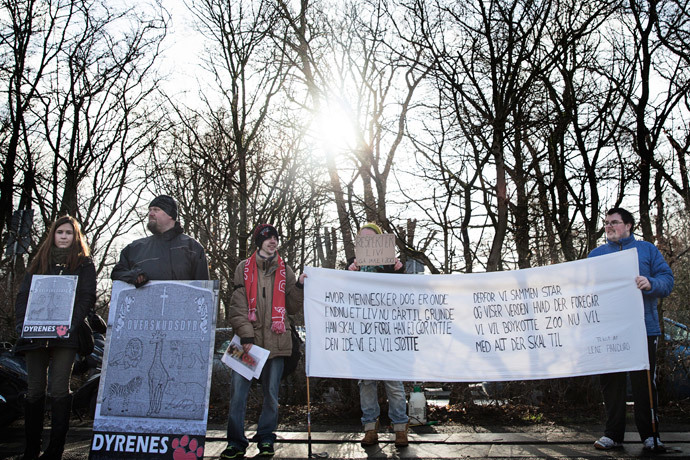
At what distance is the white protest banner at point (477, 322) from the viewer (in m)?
5.38

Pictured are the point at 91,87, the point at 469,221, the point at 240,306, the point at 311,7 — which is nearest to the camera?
the point at 240,306

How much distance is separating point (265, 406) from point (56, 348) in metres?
1.82

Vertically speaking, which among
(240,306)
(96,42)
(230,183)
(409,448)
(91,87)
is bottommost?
(409,448)

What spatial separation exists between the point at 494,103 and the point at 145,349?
5.72 metres

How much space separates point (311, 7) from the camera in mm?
11305

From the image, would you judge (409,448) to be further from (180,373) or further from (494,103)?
(494,103)

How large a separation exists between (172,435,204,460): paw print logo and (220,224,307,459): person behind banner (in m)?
0.52

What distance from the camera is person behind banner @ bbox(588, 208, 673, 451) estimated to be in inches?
199

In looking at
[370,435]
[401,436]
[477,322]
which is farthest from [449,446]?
[477,322]

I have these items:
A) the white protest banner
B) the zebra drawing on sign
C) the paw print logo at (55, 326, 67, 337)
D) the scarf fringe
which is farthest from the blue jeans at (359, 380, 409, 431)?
the paw print logo at (55, 326, 67, 337)

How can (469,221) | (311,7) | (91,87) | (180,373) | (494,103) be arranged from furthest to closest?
(91,87), (311,7), (469,221), (494,103), (180,373)

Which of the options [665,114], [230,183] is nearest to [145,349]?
[230,183]

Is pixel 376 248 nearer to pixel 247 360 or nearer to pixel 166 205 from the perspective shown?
pixel 247 360

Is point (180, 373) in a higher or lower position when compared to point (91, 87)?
lower
